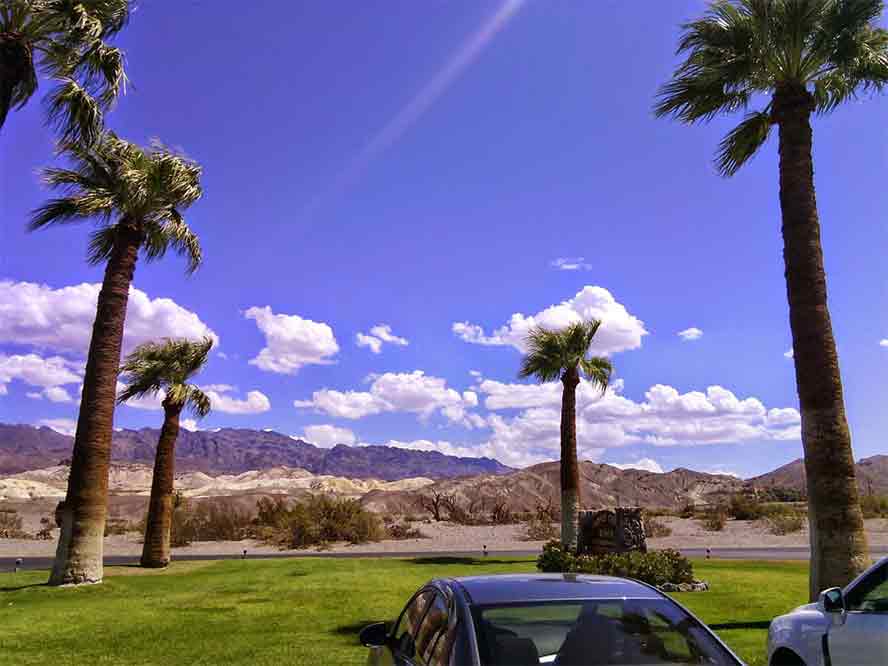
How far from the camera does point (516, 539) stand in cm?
4312

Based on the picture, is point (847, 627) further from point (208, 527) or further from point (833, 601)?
point (208, 527)

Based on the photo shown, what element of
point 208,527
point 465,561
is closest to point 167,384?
point 465,561

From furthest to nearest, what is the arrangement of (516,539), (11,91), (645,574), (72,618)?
(516,539) < (645,574) < (72,618) < (11,91)

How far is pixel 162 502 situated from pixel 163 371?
4.29m

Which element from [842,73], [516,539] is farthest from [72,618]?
[516,539]

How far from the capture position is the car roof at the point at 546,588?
13.8 feet

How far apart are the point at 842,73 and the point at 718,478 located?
102 meters

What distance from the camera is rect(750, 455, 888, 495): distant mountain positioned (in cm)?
10232

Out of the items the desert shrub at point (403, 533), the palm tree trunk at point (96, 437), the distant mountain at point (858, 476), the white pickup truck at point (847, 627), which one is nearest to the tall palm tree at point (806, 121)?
the white pickup truck at point (847, 627)

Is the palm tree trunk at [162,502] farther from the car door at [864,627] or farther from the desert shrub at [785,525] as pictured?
the desert shrub at [785,525]

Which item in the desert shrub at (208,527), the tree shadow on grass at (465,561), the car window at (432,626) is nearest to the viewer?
the car window at (432,626)

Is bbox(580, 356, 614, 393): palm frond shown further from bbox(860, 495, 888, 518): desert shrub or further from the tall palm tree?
bbox(860, 495, 888, 518): desert shrub

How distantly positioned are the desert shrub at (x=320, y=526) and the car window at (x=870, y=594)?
116 ft

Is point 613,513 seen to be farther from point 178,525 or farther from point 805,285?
point 178,525
